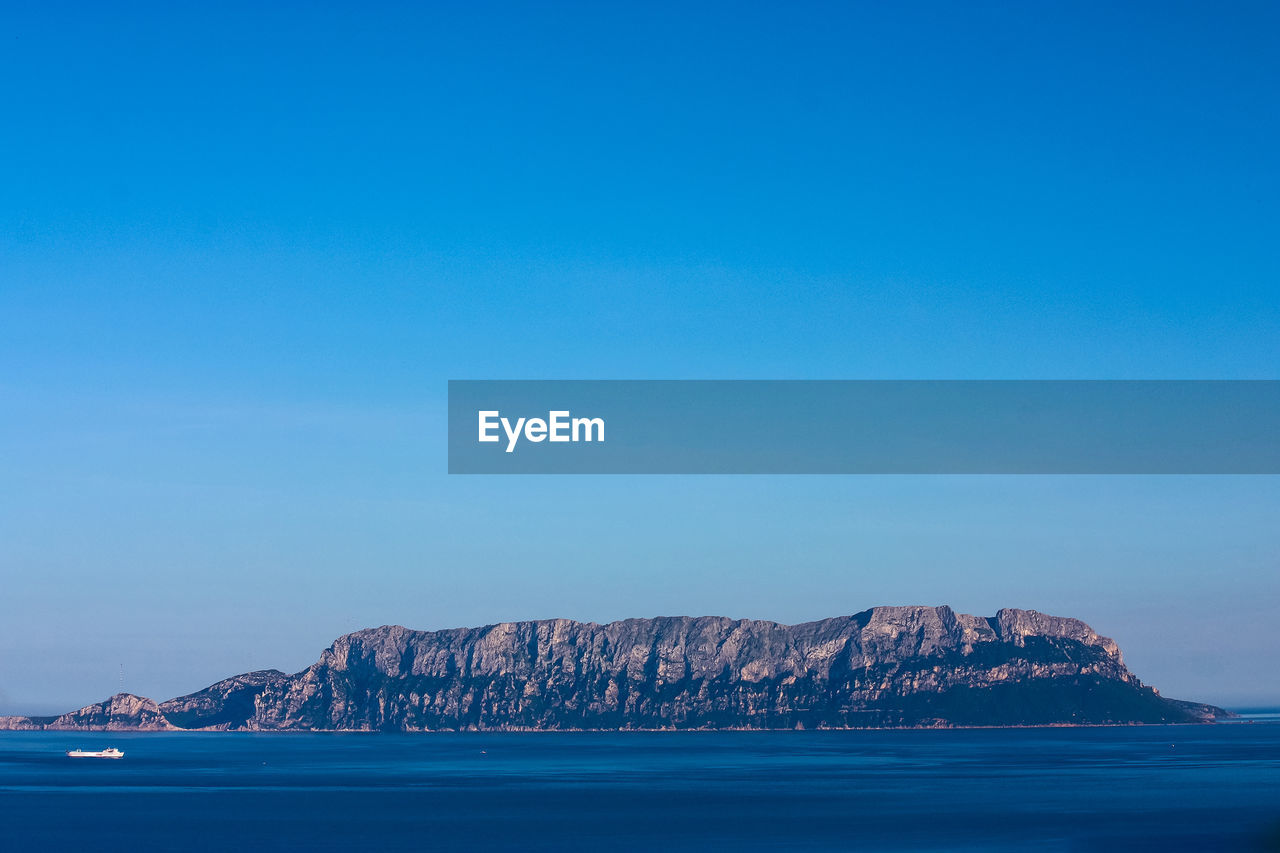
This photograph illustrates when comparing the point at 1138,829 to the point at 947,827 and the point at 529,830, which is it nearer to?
the point at 947,827

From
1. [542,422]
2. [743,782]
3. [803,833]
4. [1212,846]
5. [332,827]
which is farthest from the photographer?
[743,782]

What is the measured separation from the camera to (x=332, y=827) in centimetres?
12206

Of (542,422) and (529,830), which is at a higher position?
(542,422)

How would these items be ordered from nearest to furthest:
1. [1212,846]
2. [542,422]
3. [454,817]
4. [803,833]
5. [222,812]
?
[542,422]
[1212,846]
[803,833]
[454,817]
[222,812]

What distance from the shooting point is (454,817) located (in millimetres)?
131375

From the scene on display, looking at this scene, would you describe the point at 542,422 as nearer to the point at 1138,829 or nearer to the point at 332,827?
the point at 332,827

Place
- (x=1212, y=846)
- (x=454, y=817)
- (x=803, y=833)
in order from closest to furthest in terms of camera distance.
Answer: (x=1212, y=846), (x=803, y=833), (x=454, y=817)

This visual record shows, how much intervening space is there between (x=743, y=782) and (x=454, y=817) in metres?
60.6

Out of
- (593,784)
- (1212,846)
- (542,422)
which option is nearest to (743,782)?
(593,784)

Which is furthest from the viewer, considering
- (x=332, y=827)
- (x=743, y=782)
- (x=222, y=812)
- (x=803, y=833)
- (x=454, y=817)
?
(x=743, y=782)

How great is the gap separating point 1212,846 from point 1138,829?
12.7 meters

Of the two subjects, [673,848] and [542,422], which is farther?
[673,848]

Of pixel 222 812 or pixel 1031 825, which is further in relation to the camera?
pixel 222 812

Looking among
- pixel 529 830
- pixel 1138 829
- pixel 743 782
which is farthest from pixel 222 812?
pixel 1138 829
